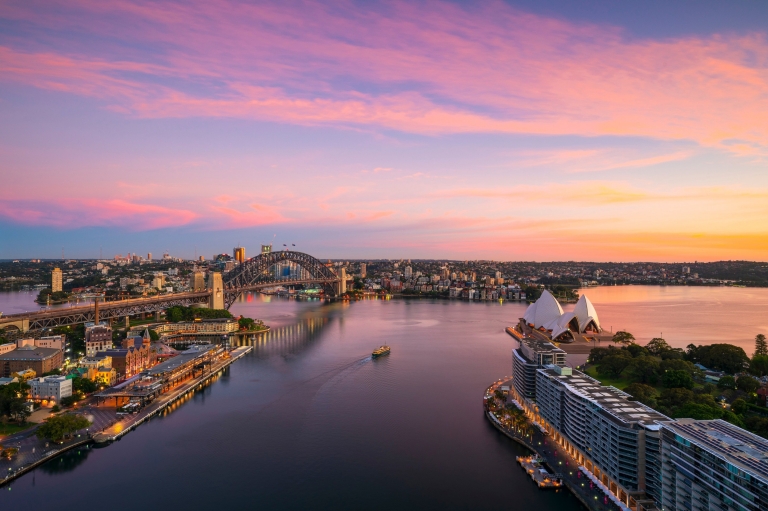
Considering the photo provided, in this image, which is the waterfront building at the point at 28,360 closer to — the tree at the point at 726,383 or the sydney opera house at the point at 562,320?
the tree at the point at 726,383

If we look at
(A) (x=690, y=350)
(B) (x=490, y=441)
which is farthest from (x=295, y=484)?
(A) (x=690, y=350)

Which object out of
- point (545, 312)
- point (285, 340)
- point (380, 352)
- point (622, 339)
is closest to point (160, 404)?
point (380, 352)

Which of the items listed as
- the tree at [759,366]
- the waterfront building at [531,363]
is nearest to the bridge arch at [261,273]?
the waterfront building at [531,363]

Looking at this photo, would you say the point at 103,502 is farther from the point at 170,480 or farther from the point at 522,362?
the point at 522,362

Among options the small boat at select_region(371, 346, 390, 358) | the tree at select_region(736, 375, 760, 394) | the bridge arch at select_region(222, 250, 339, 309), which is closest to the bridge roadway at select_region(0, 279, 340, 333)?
the bridge arch at select_region(222, 250, 339, 309)

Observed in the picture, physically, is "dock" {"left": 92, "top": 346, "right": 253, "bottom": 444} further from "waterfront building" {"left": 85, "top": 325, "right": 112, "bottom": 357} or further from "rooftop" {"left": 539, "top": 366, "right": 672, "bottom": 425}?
"rooftop" {"left": 539, "top": 366, "right": 672, "bottom": 425}

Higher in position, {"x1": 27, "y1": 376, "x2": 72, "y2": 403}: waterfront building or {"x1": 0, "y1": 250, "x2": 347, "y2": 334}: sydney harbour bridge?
{"x1": 0, "y1": 250, "x2": 347, "y2": 334}: sydney harbour bridge

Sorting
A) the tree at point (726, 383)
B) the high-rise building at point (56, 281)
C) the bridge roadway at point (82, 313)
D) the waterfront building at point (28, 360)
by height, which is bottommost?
the tree at point (726, 383)
